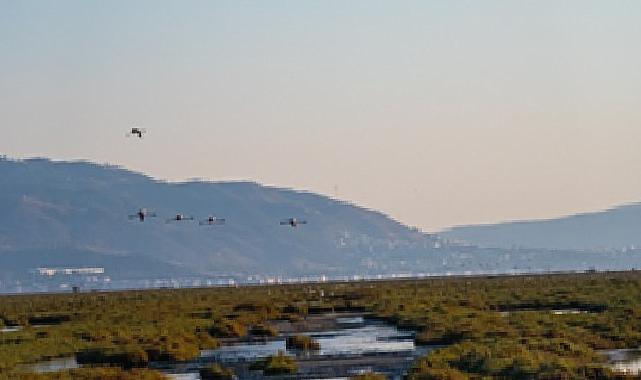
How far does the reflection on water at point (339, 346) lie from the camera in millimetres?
64250

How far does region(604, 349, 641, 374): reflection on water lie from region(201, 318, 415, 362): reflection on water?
1107 centimetres

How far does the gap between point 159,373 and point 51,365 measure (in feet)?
30.9

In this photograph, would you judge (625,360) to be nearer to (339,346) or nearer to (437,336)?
(437,336)

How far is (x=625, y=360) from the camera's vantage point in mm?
54625

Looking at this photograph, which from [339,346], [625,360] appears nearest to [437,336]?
[339,346]

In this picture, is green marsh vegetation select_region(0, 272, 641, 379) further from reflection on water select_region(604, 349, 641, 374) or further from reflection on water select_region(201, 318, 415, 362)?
reflection on water select_region(201, 318, 415, 362)

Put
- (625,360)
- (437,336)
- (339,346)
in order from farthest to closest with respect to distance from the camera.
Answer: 1. (437,336)
2. (339,346)
3. (625,360)

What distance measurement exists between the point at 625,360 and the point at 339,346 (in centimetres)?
1851

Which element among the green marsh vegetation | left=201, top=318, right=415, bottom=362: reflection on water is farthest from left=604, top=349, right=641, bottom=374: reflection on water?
left=201, top=318, right=415, bottom=362: reflection on water

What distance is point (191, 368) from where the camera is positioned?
57750mm

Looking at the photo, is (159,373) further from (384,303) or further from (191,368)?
(384,303)

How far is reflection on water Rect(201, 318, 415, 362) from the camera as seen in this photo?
64250 mm

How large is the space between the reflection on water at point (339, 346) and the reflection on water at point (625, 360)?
36.3 feet

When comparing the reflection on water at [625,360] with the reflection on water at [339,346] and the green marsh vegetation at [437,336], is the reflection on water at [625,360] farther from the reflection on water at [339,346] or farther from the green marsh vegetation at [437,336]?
the reflection on water at [339,346]
